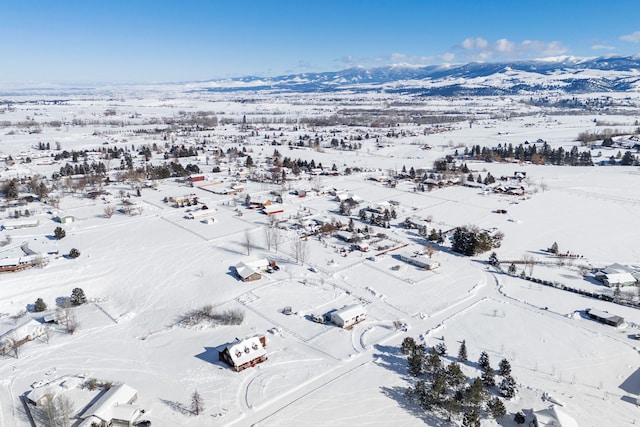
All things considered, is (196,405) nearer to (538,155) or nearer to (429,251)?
(429,251)

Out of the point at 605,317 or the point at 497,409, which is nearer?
the point at 497,409

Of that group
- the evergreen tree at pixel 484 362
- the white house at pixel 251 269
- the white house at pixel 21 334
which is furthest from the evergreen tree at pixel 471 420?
the white house at pixel 21 334

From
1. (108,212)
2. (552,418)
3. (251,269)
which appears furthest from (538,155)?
(108,212)

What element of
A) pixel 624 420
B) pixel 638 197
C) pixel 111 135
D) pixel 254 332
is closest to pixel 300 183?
pixel 254 332

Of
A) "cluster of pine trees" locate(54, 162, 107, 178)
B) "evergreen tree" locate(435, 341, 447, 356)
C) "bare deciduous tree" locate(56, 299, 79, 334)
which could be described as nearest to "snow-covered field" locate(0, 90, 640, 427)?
"bare deciduous tree" locate(56, 299, 79, 334)

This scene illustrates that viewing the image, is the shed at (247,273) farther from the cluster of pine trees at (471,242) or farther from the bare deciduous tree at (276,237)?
the cluster of pine trees at (471,242)

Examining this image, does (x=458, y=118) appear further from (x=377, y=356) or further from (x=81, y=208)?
(x=377, y=356)
